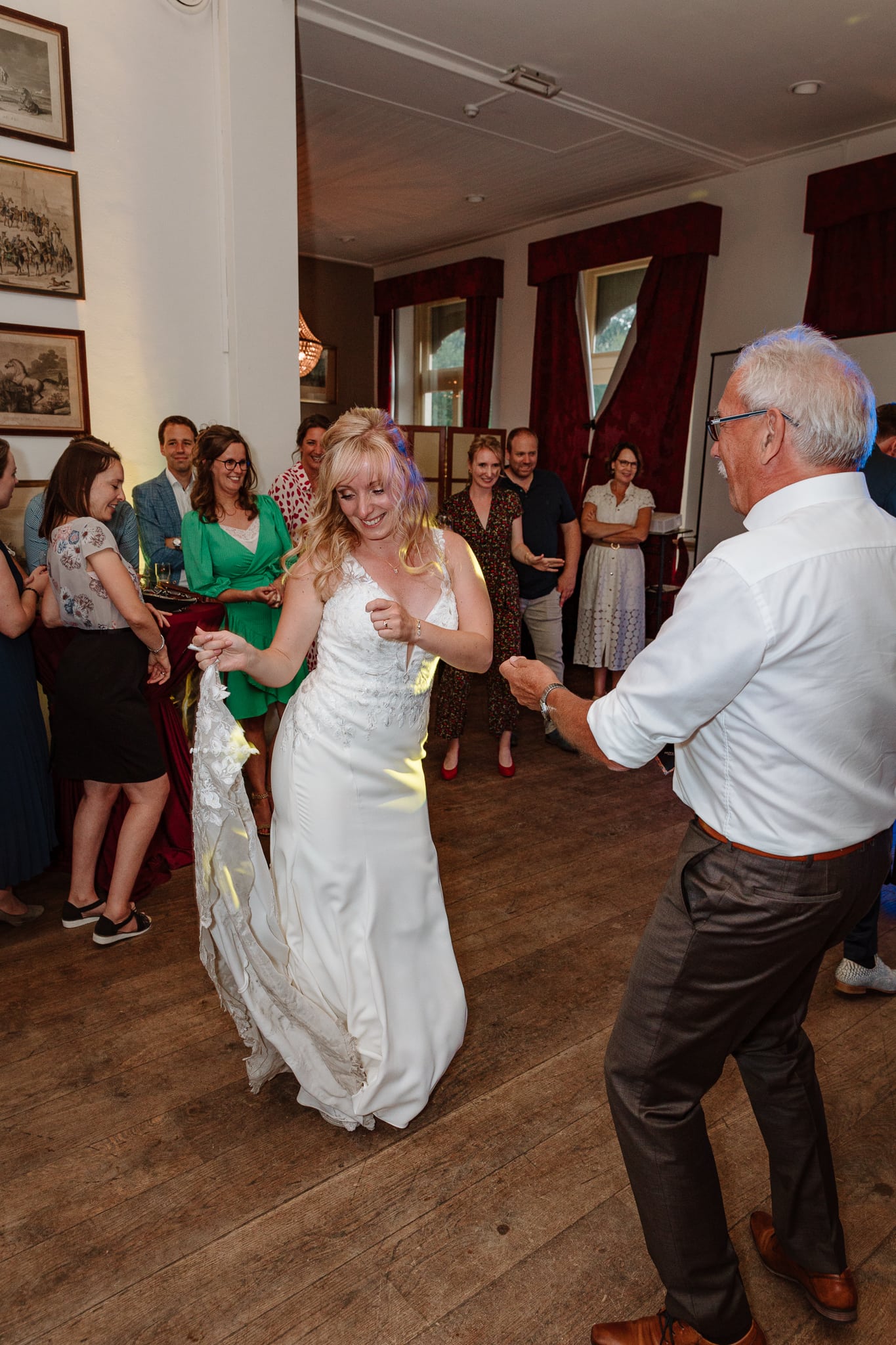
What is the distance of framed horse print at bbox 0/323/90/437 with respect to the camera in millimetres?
3812

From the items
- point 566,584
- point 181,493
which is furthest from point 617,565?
Answer: point 181,493

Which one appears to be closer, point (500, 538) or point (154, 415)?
point (154, 415)

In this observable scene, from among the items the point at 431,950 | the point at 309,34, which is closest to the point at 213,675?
the point at 431,950

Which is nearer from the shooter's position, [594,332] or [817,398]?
[817,398]

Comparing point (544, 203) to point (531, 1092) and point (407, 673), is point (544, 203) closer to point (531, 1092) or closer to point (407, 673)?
point (407, 673)

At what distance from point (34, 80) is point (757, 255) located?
5.27 m

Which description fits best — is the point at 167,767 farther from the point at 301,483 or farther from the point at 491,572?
the point at 491,572

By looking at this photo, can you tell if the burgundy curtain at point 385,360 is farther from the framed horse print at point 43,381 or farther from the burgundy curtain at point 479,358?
the framed horse print at point 43,381

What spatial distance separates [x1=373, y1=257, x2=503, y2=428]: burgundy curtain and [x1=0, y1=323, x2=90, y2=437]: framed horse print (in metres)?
5.91

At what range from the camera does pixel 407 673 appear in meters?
2.26

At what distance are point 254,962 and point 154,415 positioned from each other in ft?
10.0

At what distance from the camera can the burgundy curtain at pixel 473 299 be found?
30.1ft

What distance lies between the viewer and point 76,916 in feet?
10.4

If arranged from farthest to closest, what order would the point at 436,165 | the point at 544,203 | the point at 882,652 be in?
the point at 544,203 → the point at 436,165 → the point at 882,652
